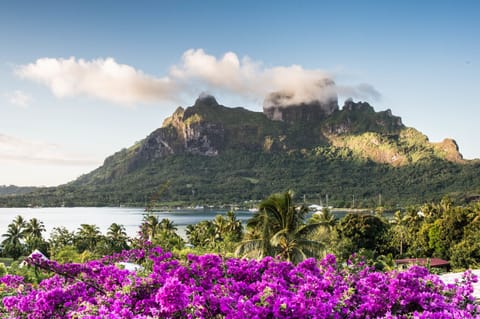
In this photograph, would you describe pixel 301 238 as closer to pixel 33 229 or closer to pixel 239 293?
pixel 239 293

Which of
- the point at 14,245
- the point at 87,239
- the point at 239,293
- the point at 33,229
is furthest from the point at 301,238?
the point at 33,229

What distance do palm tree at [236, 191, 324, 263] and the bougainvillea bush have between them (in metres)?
10.7

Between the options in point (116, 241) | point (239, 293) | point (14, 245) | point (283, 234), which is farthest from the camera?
point (116, 241)

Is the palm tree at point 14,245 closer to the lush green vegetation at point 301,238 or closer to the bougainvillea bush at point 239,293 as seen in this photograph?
the lush green vegetation at point 301,238

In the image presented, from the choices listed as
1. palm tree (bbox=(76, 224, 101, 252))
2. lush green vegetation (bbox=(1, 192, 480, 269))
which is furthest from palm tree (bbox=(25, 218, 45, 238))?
palm tree (bbox=(76, 224, 101, 252))

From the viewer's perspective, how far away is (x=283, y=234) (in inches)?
627

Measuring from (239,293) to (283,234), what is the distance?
12.3 meters

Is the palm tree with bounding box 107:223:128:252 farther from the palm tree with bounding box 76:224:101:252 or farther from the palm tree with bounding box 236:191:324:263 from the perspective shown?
the palm tree with bounding box 236:191:324:263

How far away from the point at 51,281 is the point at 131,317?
1605 millimetres

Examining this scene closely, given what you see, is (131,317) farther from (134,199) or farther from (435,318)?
(134,199)

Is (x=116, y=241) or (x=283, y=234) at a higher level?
(x=283, y=234)

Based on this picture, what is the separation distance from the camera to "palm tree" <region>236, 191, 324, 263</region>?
1524cm

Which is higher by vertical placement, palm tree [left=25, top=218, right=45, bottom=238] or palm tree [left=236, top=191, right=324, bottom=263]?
palm tree [left=236, top=191, right=324, bottom=263]

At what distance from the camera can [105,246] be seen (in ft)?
133
